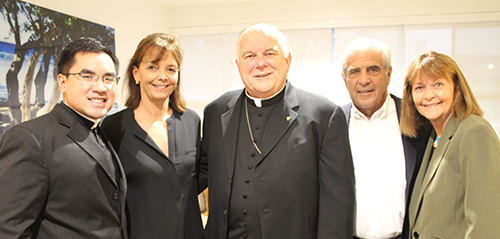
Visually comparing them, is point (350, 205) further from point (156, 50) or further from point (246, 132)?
point (156, 50)

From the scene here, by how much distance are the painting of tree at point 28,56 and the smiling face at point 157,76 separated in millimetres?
1680

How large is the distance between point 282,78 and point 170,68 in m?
0.67

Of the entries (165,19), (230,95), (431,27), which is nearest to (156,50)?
(230,95)

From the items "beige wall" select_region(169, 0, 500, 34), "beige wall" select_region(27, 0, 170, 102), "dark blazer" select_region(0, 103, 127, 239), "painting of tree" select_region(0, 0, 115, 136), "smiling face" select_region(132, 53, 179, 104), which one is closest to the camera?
"dark blazer" select_region(0, 103, 127, 239)

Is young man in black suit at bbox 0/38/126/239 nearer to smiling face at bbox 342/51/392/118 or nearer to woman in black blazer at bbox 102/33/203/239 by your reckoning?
woman in black blazer at bbox 102/33/203/239

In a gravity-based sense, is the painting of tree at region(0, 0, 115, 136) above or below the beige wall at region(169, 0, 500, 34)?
below

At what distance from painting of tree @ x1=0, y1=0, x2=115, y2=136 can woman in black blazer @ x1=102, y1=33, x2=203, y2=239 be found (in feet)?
5.06

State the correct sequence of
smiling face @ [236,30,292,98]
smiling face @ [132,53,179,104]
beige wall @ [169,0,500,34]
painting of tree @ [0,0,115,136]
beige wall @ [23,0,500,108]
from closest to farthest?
smiling face @ [236,30,292,98]
smiling face @ [132,53,179,104]
painting of tree @ [0,0,115,136]
beige wall @ [23,0,500,108]
beige wall @ [169,0,500,34]

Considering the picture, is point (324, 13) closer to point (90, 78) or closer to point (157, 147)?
point (157, 147)

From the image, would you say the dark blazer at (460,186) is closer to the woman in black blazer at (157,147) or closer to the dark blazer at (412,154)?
the dark blazer at (412,154)

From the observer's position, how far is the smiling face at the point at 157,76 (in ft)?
5.87

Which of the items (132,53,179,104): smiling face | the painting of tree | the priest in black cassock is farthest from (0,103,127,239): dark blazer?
the painting of tree

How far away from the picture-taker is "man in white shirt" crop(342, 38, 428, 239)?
173 cm

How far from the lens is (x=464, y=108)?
1490 mm
